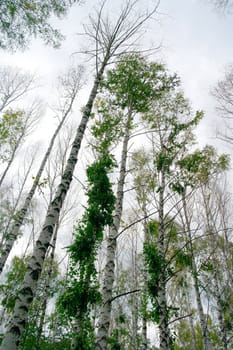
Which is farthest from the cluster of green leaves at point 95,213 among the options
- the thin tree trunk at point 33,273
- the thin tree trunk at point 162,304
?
the thin tree trunk at point 162,304

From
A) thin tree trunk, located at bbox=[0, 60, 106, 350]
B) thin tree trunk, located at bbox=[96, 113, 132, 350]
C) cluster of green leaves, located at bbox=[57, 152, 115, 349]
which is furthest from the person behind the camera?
cluster of green leaves, located at bbox=[57, 152, 115, 349]

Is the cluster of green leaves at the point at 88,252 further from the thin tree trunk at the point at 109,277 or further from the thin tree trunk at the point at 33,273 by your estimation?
the thin tree trunk at the point at 33,273

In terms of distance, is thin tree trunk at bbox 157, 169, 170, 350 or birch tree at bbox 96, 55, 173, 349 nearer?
thin tree trunk at bbox 157, 169, 170, 350

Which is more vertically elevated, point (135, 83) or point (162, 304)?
point (135, 83)

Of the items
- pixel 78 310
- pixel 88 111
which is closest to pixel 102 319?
pixel 78 310

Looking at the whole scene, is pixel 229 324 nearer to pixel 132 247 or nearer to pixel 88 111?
pixel 132 247

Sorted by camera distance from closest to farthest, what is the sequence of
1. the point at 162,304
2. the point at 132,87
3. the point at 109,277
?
the point at 109,277 → the point at 162,304 → the point at 132,87

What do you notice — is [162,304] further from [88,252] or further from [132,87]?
[132,87]

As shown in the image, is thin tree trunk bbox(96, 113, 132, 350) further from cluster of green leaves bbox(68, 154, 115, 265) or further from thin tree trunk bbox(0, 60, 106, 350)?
thin tree trunk bbox(0, 60, 106, 350)

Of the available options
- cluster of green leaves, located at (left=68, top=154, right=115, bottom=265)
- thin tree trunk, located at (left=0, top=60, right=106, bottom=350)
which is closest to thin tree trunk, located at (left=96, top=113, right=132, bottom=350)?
cluster of green leaves, located at (left=68, top=154, right=115, bottom=265)

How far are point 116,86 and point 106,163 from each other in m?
3.80

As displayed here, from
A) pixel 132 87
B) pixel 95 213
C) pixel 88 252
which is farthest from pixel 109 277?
pixel 132 87

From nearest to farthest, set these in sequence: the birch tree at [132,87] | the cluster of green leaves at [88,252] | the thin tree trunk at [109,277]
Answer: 1. the thin tree trunk at [109,277]
2. the cluster of green leaves at [88,252]
3. the birch tree at [132,87]

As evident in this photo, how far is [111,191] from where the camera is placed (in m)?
6.43
